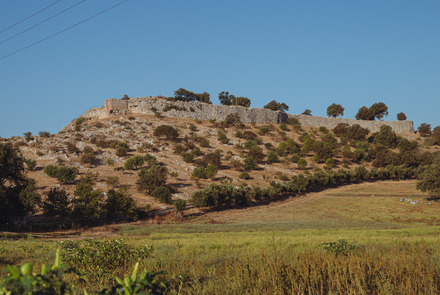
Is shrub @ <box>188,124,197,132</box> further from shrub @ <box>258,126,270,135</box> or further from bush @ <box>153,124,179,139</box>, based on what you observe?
shrub @ <box>258,126,270,135</box>

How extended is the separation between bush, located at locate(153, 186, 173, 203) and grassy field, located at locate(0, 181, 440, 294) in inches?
166

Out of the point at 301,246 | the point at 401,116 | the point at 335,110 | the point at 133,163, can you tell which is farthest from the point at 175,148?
the point at 401,116

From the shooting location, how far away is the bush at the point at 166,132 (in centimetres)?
6544

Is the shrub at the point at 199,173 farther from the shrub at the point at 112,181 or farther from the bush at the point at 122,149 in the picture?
the bush at the point at 122,149

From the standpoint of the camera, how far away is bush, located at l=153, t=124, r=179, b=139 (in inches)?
2576

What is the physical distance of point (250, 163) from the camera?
5616 cm

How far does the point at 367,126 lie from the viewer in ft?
314

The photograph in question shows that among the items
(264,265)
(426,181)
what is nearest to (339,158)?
(426,181)

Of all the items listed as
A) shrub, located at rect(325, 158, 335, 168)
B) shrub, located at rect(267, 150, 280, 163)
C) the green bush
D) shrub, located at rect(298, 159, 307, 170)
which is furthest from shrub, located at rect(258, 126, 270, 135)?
shrub, located at rect(298, 159, 307, 170)

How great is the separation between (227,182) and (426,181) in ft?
90.2

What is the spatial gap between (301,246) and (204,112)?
7170 cm

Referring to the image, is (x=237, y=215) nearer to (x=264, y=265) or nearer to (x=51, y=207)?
(x=51, y=207)

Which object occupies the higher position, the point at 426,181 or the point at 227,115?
the point at 227,115

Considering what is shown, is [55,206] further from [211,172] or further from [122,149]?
[122,149]
